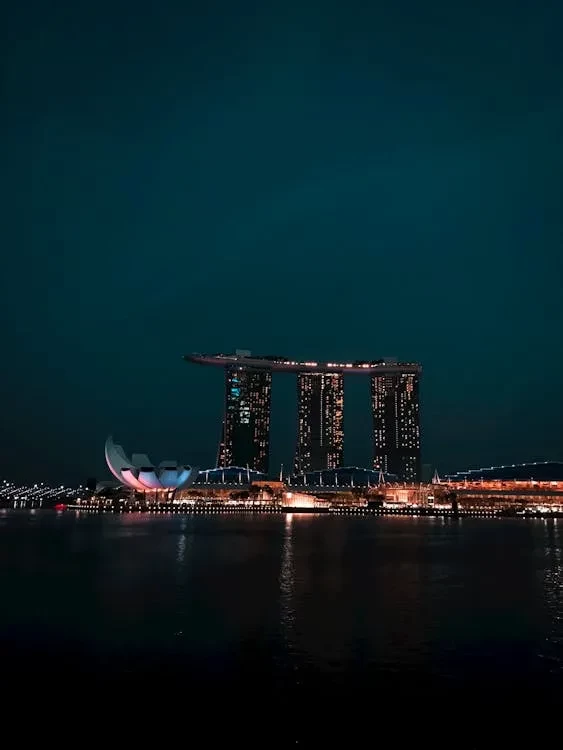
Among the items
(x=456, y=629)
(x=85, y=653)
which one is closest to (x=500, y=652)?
(x=456, y=629)

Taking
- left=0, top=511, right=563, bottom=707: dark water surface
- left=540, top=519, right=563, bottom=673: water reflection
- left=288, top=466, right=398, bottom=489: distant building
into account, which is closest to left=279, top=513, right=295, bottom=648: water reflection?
left=0, top=511, right=563, bottom=707: dark water surface

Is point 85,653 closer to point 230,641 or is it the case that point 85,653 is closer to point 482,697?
point 230,641

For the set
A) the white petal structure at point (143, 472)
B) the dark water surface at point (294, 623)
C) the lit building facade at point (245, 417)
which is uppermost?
the lit building facade at point (245, 417)

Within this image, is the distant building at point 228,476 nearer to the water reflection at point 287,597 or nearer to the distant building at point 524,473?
the distant building at point 524,473

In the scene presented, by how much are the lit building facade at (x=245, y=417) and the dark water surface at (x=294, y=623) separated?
155071mm

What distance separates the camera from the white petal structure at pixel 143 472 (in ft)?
404

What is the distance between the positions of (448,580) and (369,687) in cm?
1634

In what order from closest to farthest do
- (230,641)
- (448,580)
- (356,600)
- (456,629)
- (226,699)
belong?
(226,699) < (230,641) < (456,629) < (356,600) < (448,580)

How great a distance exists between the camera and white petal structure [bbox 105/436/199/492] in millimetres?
123188

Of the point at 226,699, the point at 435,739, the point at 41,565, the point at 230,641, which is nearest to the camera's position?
the point at 435,739

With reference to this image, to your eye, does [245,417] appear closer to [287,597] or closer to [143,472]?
[143,472]

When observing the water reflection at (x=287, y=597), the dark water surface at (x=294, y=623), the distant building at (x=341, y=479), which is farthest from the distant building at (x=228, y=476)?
the dark water surface at (x=294, y=623)

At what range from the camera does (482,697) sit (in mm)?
12852

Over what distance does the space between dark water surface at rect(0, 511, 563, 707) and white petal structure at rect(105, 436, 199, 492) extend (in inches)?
3455
